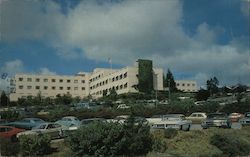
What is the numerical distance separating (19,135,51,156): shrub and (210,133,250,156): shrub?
9.66m

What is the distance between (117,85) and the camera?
364 ft

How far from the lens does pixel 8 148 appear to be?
21.6 m

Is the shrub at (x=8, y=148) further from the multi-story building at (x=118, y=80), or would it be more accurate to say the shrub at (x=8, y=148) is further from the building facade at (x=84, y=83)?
the multi-story building at (x=118, y=80)

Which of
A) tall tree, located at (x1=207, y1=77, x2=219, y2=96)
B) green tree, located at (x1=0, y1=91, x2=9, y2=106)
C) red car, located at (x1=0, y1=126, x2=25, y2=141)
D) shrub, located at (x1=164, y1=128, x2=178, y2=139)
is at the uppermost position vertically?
tall tree, located at (x1=207, y1=77, x2=219, y2=96)

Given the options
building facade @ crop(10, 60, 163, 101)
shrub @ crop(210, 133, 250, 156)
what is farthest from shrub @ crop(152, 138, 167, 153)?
building facade @ crop(10, 60, 163, 101)

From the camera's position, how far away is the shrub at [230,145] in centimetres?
2283

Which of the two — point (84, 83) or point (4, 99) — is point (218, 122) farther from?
point (84, 83)

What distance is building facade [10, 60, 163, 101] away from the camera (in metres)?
106

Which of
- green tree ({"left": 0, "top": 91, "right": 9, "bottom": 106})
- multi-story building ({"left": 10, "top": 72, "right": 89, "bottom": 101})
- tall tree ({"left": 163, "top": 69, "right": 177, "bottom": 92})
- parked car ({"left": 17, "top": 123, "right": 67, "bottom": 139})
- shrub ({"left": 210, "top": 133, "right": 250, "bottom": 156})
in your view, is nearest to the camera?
shrub ({"left": 210, "top": 133, "right": 250, "bottom": 156})

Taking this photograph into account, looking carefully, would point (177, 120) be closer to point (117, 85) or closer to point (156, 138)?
point (156, 138)

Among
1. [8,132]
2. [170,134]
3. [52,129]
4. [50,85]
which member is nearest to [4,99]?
[52,129]

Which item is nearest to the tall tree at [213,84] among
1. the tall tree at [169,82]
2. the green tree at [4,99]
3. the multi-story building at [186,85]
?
the tall tree at [169,82]

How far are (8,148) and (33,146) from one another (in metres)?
1.44

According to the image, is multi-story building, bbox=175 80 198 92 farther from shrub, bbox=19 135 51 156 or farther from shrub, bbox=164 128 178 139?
shrub, bbox=19 135 51 156
